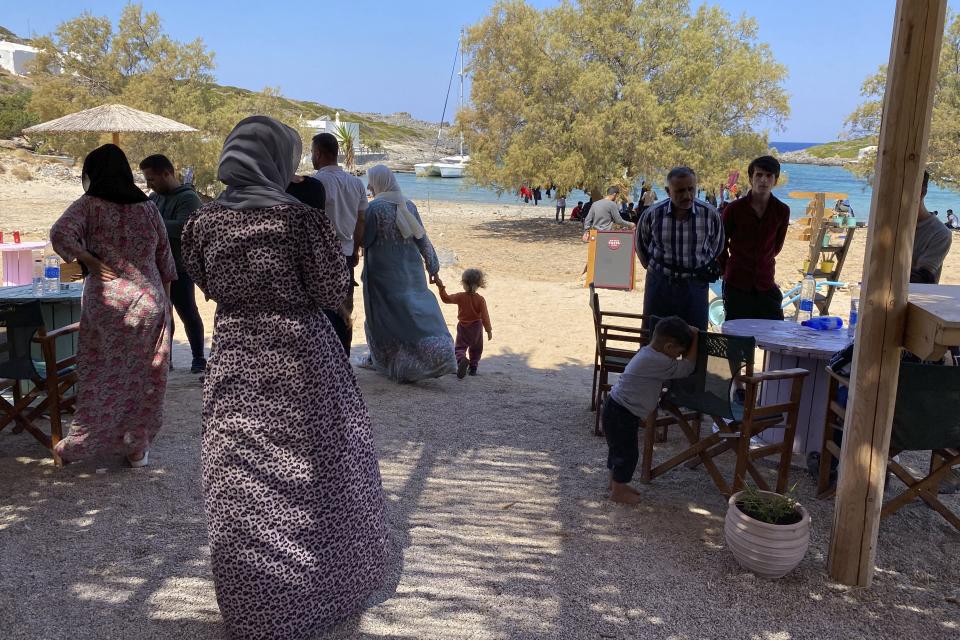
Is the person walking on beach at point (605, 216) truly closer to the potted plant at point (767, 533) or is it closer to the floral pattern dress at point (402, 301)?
the floral pattern dress at point (402, 301)

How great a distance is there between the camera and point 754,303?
17.3 feet

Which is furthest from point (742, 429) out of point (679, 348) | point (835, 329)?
point (835, 329)

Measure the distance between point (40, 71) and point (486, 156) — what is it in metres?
14.2

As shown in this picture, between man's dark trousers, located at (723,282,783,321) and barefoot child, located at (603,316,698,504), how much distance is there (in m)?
1.51

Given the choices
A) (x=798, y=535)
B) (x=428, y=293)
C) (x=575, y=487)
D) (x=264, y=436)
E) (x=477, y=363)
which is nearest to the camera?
(x=264, y=436)

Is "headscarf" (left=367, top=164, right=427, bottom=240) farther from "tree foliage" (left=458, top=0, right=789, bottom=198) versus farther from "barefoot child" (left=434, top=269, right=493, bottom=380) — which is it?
"tree foliage" (left=458, top=0, right=789, bottom=198)

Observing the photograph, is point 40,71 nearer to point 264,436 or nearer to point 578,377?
point 578,377

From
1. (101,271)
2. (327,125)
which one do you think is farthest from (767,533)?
(327,125)

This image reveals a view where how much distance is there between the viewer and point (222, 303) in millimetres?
2729

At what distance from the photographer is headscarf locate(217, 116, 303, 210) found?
2.67m

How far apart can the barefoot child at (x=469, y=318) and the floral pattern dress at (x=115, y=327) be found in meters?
2.73

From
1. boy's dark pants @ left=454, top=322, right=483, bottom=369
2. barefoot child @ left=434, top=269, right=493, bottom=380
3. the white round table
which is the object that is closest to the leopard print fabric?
the white round table

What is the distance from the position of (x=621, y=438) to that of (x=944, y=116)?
24700 millimetres

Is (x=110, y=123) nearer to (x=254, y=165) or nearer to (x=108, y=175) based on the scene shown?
(x=108, y=175)
